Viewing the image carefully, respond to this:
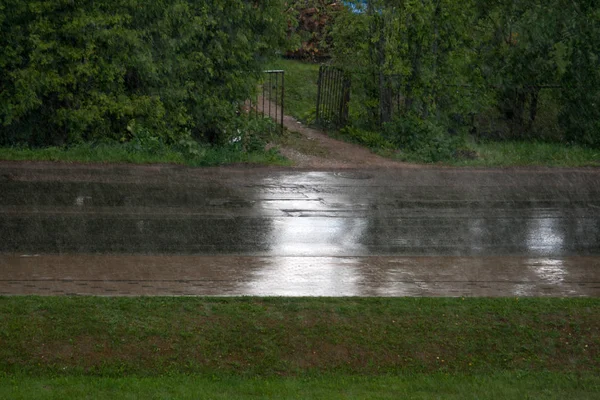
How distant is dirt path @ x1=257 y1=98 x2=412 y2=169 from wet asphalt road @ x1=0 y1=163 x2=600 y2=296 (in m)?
0.75

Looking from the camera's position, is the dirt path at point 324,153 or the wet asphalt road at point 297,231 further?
the dirt path at point 324,153

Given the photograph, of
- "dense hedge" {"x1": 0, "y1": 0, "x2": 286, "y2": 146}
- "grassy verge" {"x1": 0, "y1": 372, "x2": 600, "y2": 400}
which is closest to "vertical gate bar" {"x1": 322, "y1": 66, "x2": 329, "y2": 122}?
"dense hedge" {"x1": 0, "y1": 0, "x2": 286, "y2": 146}

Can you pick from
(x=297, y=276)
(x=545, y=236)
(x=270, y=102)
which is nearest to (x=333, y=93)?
(x=270, y=102)

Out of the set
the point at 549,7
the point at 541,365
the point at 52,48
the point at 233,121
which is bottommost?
the point at 541,365

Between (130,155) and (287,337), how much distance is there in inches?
370

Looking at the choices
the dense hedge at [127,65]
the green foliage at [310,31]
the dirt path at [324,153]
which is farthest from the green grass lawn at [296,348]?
the green foliage at [310,31]

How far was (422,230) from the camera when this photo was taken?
11.9m

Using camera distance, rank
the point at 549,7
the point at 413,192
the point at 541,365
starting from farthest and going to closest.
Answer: the point at 549,7 < the point at 413,192 < the point at 541,365

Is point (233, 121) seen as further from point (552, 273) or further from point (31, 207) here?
point (552, 273)

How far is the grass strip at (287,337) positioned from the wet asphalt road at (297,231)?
27.0 inches

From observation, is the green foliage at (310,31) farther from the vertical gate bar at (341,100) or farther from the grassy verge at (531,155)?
the grassy verge at (531,155)

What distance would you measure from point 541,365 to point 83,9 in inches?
459

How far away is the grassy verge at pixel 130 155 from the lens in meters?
15.7

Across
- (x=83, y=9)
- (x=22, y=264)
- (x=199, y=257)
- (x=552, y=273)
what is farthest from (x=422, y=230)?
(x=83, y=9)
